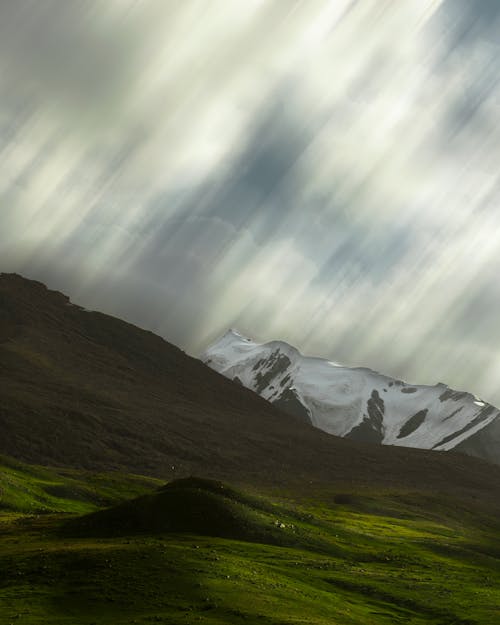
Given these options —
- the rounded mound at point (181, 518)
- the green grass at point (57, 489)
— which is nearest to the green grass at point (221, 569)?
the rounded mound at point (181, 518)

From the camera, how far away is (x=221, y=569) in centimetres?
5003

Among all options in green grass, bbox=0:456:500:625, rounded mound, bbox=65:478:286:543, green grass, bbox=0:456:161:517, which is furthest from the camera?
green grass, bbox=0:456:161:517

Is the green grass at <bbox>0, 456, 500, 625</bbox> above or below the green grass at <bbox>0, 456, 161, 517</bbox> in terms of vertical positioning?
above

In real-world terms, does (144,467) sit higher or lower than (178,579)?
lower

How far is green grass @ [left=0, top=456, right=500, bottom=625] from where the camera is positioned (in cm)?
4147


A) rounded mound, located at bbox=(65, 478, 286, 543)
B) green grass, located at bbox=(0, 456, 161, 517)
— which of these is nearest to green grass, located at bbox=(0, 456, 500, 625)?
rounded mound, located at bbox=(65, 478, 286, 543)

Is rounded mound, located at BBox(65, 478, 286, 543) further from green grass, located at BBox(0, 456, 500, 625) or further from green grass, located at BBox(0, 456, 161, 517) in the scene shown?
green grass, located at BBox(0, 456, 161, 517)

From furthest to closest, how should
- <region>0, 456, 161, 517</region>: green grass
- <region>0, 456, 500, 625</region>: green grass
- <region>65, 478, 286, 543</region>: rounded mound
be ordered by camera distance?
<region>0, 456, 161, 517</region>: green grass, <region>65, 478, 286, 543</region>: rounded mound, <region>0, 456, 500, 625</region>: green grass

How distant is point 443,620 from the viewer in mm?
50312

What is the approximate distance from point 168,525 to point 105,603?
23419 mm

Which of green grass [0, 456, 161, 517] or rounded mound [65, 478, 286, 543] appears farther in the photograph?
green grass [0, 456, 161, 517]

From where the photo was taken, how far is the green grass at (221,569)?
4147 cm

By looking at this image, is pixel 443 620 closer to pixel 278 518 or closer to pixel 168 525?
pixel 168 525

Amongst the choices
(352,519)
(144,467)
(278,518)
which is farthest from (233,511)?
(144,467)
